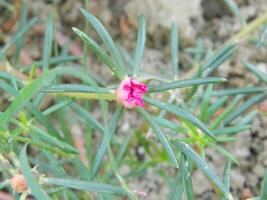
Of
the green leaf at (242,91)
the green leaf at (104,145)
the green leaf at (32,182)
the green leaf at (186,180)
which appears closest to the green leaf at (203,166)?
the green leaf at (186,180)

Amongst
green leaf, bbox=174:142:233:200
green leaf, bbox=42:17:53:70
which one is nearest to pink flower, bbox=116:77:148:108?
green leaf, bbox=174:142:233:200

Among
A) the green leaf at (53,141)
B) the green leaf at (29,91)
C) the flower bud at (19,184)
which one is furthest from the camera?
the green leaf at (53,141)

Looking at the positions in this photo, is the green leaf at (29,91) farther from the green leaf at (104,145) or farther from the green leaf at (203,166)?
the green leaf at (203,166)

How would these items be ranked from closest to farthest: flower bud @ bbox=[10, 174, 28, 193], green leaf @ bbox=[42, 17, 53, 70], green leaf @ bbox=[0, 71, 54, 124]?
green leaf @ bbox=[0, 71, 54, 124] → flower bud @ bbox=[10, 174, 28, 193] → green leaf @ bbox=[42, 17, 53, 70]

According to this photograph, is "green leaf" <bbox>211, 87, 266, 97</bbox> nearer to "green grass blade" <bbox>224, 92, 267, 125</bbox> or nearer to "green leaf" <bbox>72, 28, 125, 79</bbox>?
"green grass blade" <bbox>224, 92, 267, 125</bbox>

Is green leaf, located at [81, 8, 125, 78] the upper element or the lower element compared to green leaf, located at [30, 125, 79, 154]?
upper

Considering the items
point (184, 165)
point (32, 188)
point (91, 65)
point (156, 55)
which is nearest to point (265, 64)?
point (156, 55)

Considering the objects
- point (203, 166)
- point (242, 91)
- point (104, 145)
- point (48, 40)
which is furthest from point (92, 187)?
point (242, 91)

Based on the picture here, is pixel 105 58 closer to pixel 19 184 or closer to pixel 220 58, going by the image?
pixel 19 184
